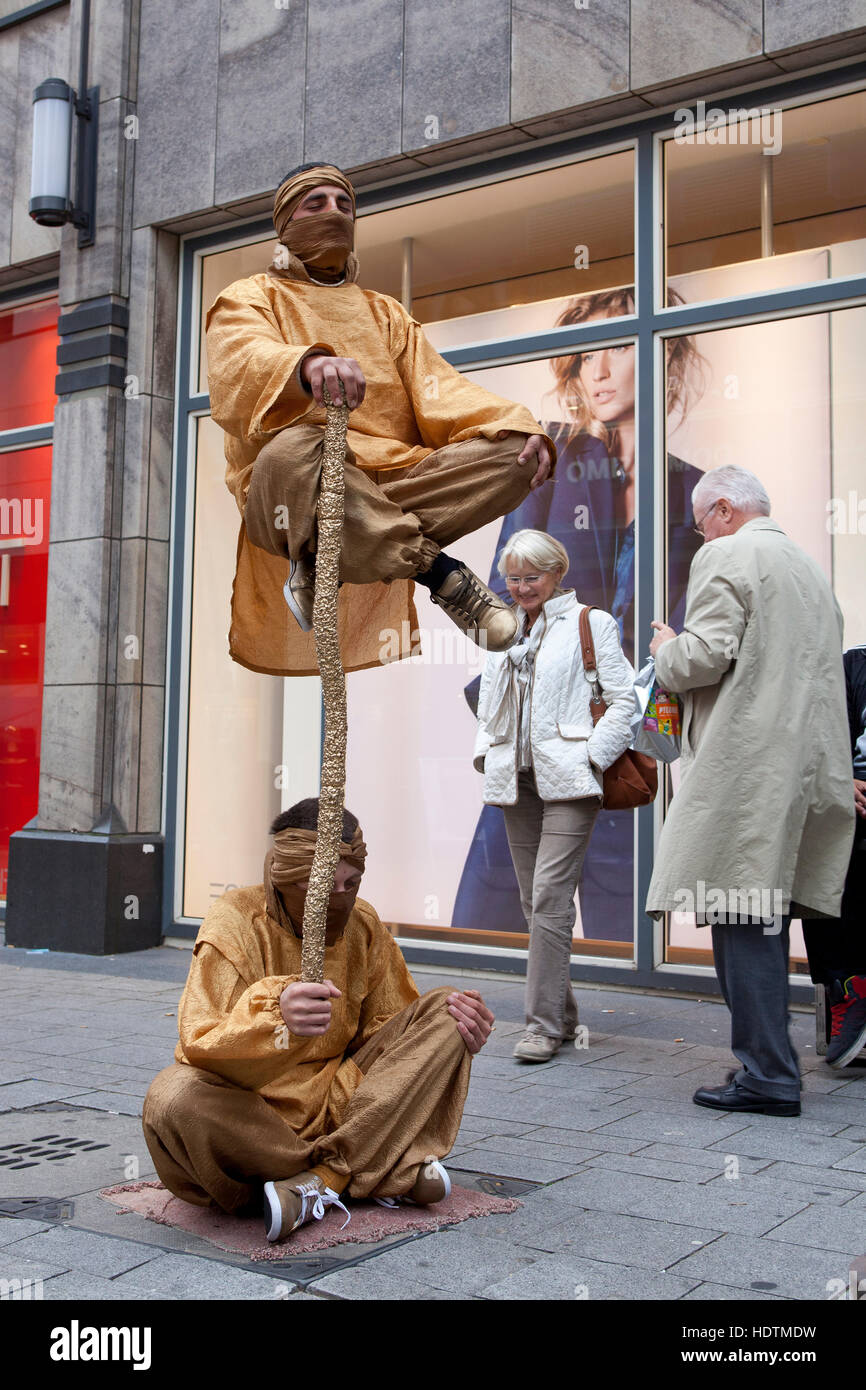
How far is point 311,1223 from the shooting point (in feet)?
11.4

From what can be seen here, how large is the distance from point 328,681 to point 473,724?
179 inches

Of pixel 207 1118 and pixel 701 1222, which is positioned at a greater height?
pixel 207 1118

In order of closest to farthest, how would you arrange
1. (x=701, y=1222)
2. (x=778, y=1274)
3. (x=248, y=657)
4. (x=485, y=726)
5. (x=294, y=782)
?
(x=778, y=1274)
(x=701, y=1222)
(x=248, y=657)
(x=485, y=726)
(x=294, y=782)

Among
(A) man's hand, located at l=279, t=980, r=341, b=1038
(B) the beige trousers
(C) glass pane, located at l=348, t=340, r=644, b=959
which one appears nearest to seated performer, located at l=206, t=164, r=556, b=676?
(A) man's hand, located at l=279, t=980, r=341, b=1038

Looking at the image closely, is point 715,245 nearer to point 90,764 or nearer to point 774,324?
point 774,324

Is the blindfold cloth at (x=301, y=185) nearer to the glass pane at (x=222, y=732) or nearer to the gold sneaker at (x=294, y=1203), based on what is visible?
the gold sneaker at (x=294, y=1203)

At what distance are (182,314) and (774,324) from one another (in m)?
4.05

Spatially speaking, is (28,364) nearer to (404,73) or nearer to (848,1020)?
(404,73)

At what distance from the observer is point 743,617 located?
187 inches

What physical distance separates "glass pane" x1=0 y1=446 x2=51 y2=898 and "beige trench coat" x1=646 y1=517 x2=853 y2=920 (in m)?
6.07

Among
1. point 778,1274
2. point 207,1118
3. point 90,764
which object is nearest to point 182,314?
point 90,764

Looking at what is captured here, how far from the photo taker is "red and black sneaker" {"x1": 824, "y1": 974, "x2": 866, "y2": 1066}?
521cm

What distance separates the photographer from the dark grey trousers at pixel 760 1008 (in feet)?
15.4

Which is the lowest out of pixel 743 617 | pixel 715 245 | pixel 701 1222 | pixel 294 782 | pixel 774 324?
pixel 701 1222
